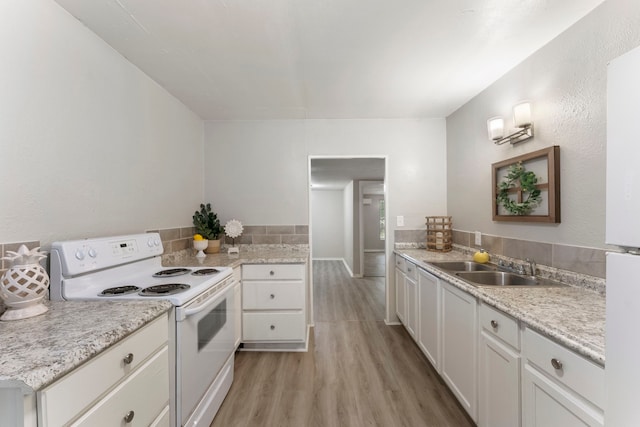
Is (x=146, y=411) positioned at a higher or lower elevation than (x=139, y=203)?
lower

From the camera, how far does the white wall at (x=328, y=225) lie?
8.30 metres

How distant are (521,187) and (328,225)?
21.5 ft

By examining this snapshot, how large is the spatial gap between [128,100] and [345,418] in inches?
103

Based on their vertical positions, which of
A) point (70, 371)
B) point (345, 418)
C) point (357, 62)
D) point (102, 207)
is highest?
point (357, 62)

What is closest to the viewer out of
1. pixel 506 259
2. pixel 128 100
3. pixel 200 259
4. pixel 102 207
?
pixel 102 207

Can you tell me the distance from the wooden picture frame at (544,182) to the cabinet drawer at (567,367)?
36.6 inches

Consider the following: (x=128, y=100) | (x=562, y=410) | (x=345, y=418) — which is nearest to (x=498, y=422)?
(x=562, y=410)

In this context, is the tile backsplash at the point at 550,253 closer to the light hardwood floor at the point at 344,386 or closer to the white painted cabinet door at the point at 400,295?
the white painted cabinet door at the point at 400,295

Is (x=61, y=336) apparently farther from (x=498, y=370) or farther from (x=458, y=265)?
(x=458, y=265)

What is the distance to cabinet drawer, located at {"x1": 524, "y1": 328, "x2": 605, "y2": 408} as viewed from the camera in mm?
851

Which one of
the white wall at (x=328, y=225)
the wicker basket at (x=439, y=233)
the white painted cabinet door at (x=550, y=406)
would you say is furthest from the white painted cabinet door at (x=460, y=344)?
the white wall at (x=328, y=225)

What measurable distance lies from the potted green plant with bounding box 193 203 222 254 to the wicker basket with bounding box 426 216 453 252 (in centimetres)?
234

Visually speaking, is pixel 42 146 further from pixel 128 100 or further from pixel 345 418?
pixel 345 418

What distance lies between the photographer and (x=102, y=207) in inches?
66.1
